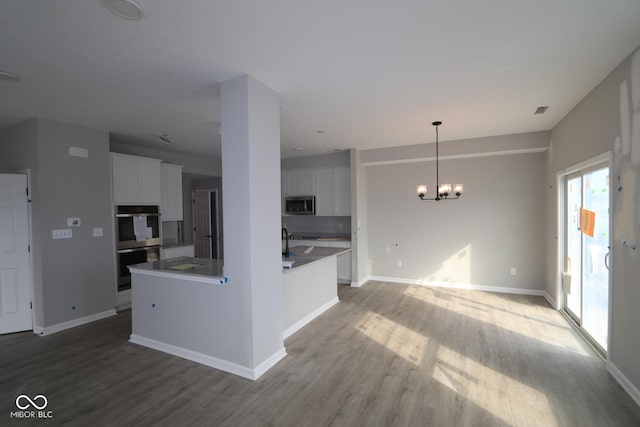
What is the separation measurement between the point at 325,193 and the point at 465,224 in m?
2.74

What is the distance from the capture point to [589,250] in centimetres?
335

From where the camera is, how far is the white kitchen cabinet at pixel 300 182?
6.43m

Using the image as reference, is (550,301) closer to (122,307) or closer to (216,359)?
(216,359)

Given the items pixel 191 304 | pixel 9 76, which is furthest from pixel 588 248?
pixel 9 76

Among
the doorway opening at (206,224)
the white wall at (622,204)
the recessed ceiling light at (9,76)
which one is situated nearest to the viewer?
the white wall at (622,204)

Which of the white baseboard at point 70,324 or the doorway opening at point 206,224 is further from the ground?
the doorway opening at point 206,224

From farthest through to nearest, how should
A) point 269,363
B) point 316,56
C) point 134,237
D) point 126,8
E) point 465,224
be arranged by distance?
point 465,224
point 134,237
point 269,363
point 316,56
point 126,8

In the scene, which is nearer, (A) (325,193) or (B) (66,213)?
Result: (B) (66,213)

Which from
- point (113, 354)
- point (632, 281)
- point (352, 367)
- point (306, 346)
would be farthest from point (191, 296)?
point (632, 281)

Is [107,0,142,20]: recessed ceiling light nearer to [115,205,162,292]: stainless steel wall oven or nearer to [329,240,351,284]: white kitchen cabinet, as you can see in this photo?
[115,205,162,292]: stainless steel wall oven

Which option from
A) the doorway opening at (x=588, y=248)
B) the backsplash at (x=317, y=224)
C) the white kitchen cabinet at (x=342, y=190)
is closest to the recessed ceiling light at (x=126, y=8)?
the doorway opening at (x=588, y=248)

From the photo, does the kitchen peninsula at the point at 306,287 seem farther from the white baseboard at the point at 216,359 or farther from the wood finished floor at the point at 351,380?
the white baseboard at the point at 216,359

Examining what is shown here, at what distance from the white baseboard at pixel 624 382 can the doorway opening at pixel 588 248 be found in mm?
207

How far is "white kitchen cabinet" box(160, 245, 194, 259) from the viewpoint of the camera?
5.15m
